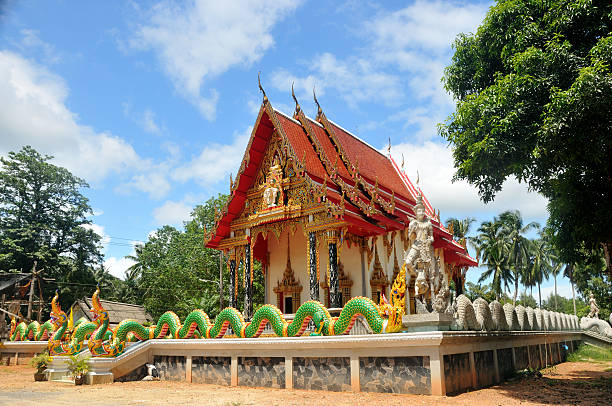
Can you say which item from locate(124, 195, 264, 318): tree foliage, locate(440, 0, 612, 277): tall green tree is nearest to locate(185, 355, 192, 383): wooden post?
locate(440, 0, 612, 277): tall green tree

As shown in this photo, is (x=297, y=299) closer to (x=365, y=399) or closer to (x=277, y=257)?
(x=277, y=257)

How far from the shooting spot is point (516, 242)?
49.9 metres

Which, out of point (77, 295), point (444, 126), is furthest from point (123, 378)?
point (77, 295)

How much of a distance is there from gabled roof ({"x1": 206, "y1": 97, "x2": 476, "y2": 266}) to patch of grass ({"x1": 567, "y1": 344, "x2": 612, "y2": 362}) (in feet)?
20.8

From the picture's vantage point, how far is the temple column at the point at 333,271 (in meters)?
13.3

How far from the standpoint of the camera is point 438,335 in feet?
25.6

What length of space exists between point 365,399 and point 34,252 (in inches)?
1332

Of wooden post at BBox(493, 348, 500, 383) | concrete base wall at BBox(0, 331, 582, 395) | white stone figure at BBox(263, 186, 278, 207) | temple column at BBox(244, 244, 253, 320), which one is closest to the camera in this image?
concrete base wall at BBox(0, 331, 582, 395)

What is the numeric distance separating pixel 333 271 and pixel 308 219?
6.28ft

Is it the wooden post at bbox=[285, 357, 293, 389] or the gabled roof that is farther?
the gabled roof

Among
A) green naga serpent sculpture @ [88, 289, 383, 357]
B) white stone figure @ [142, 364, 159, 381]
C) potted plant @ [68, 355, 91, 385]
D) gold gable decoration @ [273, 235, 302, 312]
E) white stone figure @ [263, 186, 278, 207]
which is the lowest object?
white stone figure @ [142, 364, 159, 381]

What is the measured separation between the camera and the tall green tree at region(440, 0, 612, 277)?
29.8 ft

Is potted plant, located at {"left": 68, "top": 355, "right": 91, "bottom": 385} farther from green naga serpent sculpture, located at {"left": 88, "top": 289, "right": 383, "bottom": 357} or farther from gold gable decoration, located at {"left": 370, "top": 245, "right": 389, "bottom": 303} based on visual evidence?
gold gable decoration, located at {"left": 370, "top": 245, "right": 389, "bottom": 303}

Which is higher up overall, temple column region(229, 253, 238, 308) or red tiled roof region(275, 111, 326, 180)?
red tiled roof region(275, 111, 326, 180)
